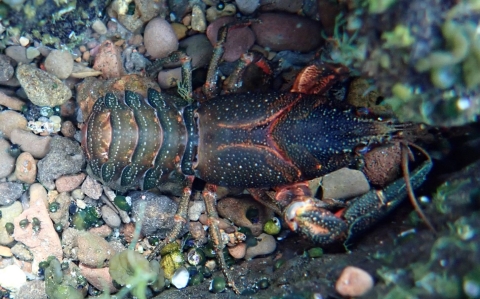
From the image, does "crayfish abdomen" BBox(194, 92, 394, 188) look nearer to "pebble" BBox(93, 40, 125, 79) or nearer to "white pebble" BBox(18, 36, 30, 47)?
"pebble" BBox(93, 40, 125, 79)

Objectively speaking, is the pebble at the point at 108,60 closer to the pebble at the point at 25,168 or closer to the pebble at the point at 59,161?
the pebble at the point at 59,161

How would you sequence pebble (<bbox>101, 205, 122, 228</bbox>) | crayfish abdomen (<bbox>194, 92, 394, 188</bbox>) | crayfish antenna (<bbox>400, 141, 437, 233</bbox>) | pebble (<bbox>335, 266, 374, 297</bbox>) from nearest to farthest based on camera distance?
pebble (<bbox>335, 266, 374, 297</bbox>)
crayfish antenna (<bbox>400, 141, 437, 233</bbox>)
crayfish abdomen (<bbox>194, 92, 394, 188</bbox>)
pebble (<bbox>101, 205, 122, 228</bbox>)

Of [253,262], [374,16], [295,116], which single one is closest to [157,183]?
[253,262]

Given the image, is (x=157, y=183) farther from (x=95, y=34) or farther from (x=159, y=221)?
(x=95, y=34)

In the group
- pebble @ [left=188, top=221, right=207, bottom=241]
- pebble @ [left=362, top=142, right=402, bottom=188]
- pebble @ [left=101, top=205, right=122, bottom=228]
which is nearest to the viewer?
pebble @ [left=362, top=142, right=402, bottom=188]

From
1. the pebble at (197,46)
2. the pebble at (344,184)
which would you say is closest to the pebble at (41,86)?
the pebble at (197,46)

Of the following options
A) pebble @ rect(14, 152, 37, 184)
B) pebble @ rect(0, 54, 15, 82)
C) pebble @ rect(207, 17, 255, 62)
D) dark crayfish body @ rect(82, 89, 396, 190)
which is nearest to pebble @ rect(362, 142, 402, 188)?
dark crayfish body @ rect(82, 89, 396, 190)

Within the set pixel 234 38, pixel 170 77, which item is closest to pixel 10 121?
pixel 170 77
